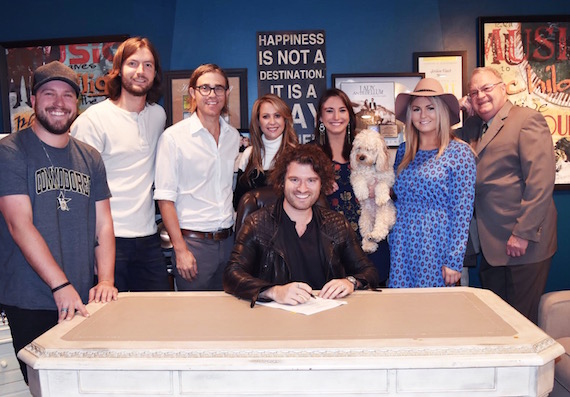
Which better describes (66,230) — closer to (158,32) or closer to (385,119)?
(158,32)

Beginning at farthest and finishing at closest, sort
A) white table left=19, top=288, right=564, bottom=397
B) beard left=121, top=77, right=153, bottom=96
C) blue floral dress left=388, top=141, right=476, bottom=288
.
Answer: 1. beard left=121, top=77, right=153, bottom=96
2. blue floral dress left=388, top=141, right=476, bottom=288
3. white table left=19, top=288, right=564, bottom=397

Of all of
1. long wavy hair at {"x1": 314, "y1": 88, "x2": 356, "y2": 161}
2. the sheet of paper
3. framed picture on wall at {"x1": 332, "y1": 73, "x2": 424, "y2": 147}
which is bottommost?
the sheet of paper

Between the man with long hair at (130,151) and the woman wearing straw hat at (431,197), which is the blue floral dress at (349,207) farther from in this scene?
the man with long hair at (130,151)

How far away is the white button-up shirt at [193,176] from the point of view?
2.67 meters

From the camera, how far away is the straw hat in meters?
2.62

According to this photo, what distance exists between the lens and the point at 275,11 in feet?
12.5

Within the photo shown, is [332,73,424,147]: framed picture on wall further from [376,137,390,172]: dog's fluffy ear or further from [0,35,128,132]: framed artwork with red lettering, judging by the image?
[0,35,128,132]: framed artwork with red lettering

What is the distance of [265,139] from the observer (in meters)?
2.93

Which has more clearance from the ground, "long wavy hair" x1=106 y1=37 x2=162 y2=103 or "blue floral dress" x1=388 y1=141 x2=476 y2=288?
"long wavy hair" x1=106 y1=37 x2=162 y2=103

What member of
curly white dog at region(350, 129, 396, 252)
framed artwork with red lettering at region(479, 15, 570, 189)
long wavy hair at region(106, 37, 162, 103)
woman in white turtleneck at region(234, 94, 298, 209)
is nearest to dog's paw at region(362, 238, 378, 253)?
curly white dog at region(350, 129, 396, 252)

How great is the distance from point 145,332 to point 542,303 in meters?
2.06

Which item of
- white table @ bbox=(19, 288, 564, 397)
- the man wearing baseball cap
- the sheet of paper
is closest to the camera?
white table @ bbox=(19, 288, 564, 397)

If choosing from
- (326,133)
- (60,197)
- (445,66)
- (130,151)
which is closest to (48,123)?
(60,197)

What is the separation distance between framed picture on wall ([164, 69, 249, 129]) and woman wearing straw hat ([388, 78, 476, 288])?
1485 millimetres
